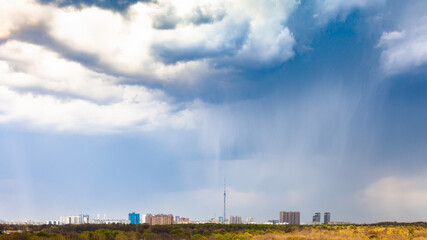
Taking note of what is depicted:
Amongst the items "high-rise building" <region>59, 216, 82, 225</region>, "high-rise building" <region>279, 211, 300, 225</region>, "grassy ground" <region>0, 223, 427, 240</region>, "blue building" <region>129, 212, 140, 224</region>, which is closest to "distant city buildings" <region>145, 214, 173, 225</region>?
"blue building" <region>129, 212, 140, 224</region>

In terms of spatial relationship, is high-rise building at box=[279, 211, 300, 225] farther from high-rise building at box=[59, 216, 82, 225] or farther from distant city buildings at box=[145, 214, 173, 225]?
high-rise building at box=[59, 216, 82, 225]

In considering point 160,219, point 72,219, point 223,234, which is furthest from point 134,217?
point 223,234

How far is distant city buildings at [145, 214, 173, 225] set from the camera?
154875 mm

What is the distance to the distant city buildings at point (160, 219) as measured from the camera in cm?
15488

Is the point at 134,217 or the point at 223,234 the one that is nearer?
the point at 223,234

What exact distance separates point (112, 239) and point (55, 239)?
783 centimetres

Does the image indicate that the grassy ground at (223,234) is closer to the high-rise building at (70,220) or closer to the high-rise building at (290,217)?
the high-rise building at (70,220)

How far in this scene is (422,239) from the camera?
138ft

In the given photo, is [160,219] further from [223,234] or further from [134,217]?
[223,234]

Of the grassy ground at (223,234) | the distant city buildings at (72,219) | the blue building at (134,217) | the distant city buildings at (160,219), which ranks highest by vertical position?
the grassy ground at (223,234)

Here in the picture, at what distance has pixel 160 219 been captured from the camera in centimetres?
15625

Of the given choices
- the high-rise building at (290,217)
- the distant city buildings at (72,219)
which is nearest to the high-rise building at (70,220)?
the distant city buildings at (72,219)

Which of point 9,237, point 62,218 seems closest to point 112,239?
point 9,237

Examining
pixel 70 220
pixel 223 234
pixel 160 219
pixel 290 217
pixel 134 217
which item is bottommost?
pixel 134 217
